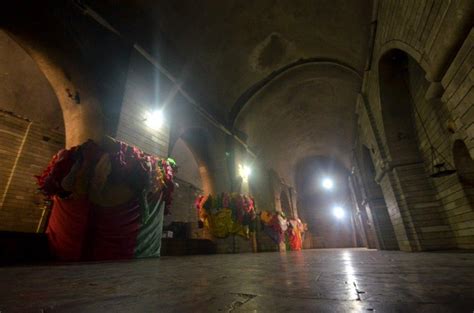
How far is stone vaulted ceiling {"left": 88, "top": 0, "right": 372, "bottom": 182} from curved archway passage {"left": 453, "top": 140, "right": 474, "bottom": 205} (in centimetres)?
375

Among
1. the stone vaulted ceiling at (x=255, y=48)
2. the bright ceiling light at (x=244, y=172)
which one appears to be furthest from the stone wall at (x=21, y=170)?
the bright ceiling light at (x=244, y=172)

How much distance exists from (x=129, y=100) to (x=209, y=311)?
6.50 meters

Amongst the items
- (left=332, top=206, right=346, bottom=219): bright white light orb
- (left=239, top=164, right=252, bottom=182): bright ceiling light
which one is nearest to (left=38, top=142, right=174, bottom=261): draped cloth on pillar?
(left=239, top=164, right=252, bottom=182): bright ceiling light

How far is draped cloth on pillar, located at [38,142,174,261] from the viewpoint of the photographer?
4.05 meters

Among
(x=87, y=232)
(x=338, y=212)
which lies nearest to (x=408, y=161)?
(x=87, y=232)

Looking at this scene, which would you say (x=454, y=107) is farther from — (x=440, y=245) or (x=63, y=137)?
(x=63, y=137)

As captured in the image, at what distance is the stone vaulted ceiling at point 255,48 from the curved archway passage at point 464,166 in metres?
3.75

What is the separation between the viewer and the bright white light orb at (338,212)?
20913 mm

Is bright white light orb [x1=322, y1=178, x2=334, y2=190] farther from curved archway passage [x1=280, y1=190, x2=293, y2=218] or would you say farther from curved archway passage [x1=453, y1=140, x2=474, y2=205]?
curved archway passage [x1=453, y1=140, x2=474, y2=205]

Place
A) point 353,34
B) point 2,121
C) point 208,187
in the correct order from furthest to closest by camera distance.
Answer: point 208,187 < point 2,121 < point 353,34

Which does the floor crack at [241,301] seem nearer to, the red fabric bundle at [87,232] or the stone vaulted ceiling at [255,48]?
the red fabric bundle at [87,232]

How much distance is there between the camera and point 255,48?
903 centimetres

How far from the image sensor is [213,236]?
8.03 meters

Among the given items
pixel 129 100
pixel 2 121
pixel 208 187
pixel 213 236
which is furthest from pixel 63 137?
pixel 213 236
